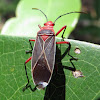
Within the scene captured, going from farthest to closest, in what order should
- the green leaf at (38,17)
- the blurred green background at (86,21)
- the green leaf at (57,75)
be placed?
the blurred green background at (86,21), the green leaf at (38,17), the green leaf at (57,75)

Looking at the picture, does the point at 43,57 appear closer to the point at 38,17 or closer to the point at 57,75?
the point at 57,75

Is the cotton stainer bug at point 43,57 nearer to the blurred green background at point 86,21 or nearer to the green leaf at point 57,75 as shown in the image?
the green leaf at point 57,75

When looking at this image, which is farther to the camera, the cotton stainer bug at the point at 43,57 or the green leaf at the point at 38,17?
the green leaf at the point at 38,17

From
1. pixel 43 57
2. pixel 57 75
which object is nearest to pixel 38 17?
pixel 43 57

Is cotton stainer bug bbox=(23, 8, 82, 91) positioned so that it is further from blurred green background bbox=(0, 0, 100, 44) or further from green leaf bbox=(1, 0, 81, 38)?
blurred green background bbox=(0, 0, 100, 44)

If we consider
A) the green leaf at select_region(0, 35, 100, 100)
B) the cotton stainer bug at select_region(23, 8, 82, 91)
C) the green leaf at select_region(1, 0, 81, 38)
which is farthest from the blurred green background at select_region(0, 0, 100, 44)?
the green leaf at select_region(0, 35, 100, 100)

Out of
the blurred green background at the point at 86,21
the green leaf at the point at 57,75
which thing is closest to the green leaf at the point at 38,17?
the green leaf at the point at 57,75
